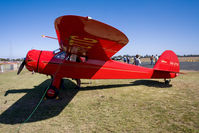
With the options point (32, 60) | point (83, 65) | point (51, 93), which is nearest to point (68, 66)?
point (83, 65)

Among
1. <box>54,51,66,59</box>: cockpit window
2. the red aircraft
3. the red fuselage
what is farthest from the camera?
<box>54,51,66,59</box>: cockpit window

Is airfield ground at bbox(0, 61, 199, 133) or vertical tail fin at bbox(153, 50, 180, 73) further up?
→ vertical tail fin at bbox(153, 50, 180, 73)

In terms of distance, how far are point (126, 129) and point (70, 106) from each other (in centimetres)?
211

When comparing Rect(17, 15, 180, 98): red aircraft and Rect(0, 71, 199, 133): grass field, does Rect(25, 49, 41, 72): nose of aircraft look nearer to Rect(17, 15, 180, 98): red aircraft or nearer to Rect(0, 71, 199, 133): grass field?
Rect(17, 15, 180, 98): red aircraft

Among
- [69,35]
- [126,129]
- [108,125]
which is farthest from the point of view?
[69,35]

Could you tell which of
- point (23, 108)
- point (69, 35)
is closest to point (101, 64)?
point (69, 35)

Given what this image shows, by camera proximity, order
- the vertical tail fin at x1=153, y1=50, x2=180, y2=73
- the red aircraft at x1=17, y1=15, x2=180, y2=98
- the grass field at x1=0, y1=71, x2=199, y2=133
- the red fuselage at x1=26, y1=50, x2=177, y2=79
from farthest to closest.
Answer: the vertical tail fin at x1=153, y1=50, x2=180, y2=73, the red fuselage at x1=26, y1=50, x2=177, y2=79, the red aircraft at x1=17, y1=15, x2=180, y2=98, the grass field at x1=0, y1=71, x2=199, y2=133

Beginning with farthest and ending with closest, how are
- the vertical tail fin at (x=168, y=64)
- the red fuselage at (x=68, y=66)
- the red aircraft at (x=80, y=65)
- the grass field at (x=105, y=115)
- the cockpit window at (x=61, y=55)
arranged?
the vertical tail fin at (x=168, y=64)
the cockpit window at (x=61, y=55)
the red fuselage at (x=68, y=66)
the red aircraft at (x=80, y=65)
the grass field at (x=105, y=115)

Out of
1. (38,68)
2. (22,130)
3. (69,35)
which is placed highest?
(69,35)

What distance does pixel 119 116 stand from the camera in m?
3.30

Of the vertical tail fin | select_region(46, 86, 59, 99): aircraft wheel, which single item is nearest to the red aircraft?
select_region(46, 86, 59, 99): aircraft wheel

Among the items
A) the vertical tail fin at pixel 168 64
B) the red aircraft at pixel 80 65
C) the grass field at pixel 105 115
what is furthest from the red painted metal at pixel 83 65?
the grass field at pixel 105 115

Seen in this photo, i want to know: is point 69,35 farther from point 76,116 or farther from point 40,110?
point 40,110

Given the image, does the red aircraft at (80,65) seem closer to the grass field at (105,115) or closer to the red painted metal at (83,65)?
the red painted metal at (83,65)
